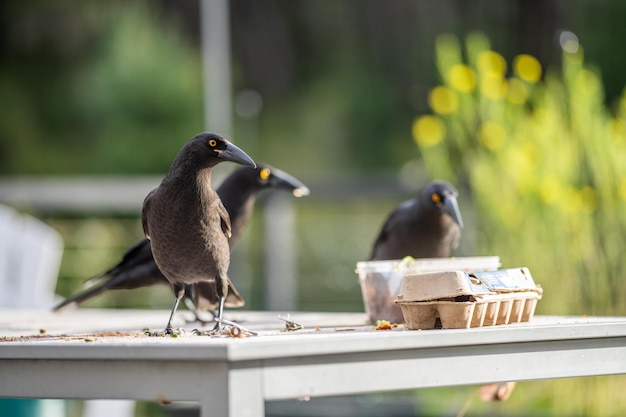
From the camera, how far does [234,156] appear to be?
2086 mm

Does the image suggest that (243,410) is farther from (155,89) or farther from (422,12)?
(422,12)

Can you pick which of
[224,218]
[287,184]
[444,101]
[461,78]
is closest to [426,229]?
[287,184]

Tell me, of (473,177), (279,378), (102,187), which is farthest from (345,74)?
(279,378)

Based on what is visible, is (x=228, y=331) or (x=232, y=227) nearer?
(x=228, y=331)

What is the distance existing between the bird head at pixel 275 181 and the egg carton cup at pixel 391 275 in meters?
0.45

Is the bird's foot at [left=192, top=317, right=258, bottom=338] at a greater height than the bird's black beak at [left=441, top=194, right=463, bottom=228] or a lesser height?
lesser

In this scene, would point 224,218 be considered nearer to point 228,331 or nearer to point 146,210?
point 146,210

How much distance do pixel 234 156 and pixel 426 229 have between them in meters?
1.18

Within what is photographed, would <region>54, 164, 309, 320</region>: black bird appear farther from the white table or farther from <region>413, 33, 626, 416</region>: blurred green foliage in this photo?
<region>413, 33, 626, 416</region>: blurred green foliage

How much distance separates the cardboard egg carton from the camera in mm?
1944

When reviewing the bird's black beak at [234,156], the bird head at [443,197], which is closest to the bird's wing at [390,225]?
the bird head at [443,197]

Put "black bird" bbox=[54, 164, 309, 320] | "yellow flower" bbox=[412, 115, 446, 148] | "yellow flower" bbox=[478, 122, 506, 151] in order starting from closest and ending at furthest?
"black bird" bbox=[54, 164, 309, 320]
"yellow flower" bbox=[478, 122, 506, 151]
"yellow flower" bbox=[412, 115, 446, 148]

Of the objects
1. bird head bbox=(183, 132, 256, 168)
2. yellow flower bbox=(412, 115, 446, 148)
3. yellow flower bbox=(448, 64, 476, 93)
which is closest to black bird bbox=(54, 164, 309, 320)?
bird head bbox=(183, 132, 256, 168)

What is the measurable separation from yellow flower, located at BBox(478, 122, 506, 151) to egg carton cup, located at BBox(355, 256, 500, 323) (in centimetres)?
258
